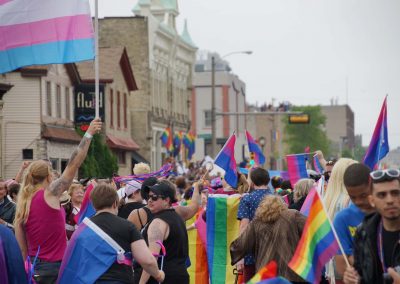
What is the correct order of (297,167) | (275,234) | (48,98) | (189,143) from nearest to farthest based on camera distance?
(275,234) < (297,167) < (48,98) < (189,143)

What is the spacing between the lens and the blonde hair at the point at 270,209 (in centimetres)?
1008

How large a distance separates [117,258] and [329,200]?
1.73m

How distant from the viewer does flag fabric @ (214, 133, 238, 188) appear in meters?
16.4

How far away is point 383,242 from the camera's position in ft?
22.0

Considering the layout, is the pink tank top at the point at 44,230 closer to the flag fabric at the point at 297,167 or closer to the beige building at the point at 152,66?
the flag fabric at the point at 297,167

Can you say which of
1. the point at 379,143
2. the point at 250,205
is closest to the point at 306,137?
the point at 250,205

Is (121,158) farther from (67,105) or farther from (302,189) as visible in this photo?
(302,189)

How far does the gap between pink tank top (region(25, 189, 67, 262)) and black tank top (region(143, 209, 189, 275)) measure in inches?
40.1

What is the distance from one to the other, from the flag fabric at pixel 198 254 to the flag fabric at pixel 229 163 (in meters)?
0.73

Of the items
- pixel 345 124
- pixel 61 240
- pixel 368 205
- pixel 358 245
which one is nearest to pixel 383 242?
pixel 358 245

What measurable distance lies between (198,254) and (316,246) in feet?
28.7

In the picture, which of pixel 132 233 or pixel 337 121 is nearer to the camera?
pixel 132 233

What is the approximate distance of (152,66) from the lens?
2418 inches

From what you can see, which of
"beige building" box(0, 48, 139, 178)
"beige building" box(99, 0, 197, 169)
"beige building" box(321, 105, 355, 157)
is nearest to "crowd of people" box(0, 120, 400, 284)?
"beige building" box(0, 48, 139, 178)
